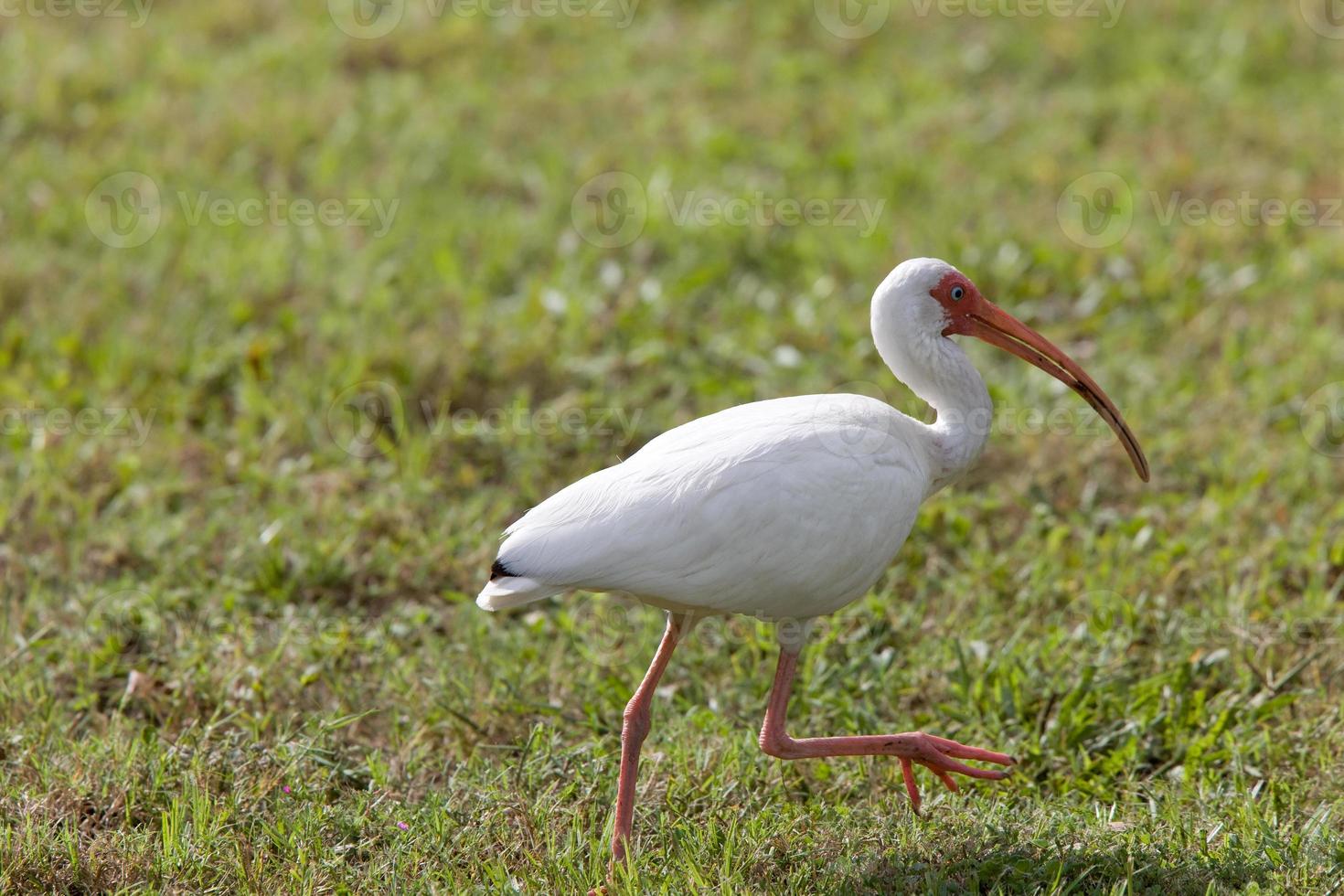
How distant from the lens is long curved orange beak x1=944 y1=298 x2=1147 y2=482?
4238mm

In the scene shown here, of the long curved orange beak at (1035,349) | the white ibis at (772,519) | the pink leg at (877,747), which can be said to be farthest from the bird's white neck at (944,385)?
the pink leg at (877,747)

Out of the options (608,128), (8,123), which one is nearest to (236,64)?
(8,123)

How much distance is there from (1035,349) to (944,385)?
0.39m

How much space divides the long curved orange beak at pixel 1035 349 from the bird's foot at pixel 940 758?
947 mm

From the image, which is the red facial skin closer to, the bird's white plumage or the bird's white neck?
the bird's white neck

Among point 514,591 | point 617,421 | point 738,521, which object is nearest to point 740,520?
point 738,521

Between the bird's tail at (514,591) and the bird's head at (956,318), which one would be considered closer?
the bird's tail at (514,591)

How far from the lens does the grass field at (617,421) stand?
3.89m

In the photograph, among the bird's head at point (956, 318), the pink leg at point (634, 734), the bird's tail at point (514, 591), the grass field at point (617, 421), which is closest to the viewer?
the bird's tail at point (514, 591)

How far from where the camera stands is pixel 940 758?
390 centimetres

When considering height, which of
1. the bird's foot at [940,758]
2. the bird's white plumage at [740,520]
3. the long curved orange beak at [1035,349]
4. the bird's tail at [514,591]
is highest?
the long curved orange beak at [1035,349]

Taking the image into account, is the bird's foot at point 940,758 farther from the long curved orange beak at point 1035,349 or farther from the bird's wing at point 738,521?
the long curved orange beak at point 1035,349

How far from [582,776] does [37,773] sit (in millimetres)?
1460

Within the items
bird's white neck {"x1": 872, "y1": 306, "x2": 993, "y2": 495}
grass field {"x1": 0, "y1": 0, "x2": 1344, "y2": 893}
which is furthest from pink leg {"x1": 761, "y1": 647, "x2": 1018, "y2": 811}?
bird's white neck {"x1": 872, "y1": 306, "x2": 993, "y2": 495}
